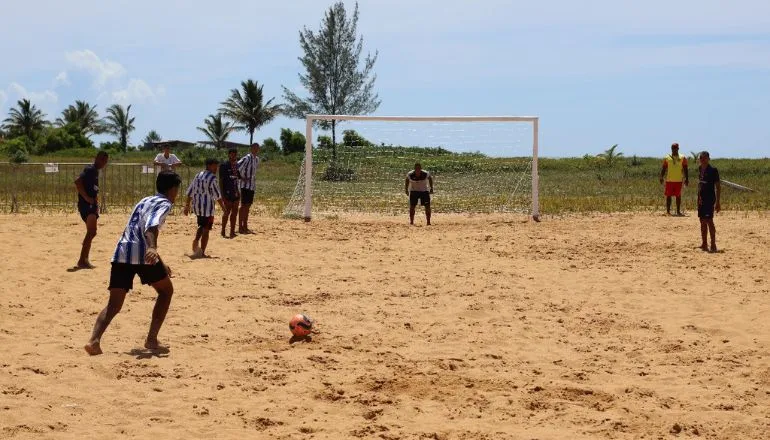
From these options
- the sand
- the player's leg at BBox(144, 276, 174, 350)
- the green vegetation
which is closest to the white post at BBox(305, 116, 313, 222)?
the green vegetation

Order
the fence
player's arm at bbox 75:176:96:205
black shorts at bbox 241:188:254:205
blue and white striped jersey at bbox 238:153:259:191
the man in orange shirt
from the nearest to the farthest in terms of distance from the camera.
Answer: player's arm at bbox 75:176:96:205
black shorts at bbox 241:188:254:205
blue and white striped jersey at bbox 238:153:259:191
the man in orange shirt
the fence

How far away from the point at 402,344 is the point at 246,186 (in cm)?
945

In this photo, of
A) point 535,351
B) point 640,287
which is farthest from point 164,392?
point 640,287

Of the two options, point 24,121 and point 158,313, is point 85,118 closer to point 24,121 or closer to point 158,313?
point 24,121

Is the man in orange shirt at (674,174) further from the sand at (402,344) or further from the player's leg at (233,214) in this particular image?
the player's leg at (233,214)

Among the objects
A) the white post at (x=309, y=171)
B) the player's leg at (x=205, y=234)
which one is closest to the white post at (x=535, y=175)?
the white post at (x=309, y=171)

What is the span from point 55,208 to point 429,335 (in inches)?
602

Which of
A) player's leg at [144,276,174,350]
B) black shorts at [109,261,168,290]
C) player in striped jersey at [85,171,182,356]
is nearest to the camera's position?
player in striped jersey at [85,171,182,356]

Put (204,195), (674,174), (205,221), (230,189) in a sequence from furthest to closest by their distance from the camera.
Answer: (674,174)
(230,189)
(205,221)
(204,195)

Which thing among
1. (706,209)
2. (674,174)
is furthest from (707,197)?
(674,174)

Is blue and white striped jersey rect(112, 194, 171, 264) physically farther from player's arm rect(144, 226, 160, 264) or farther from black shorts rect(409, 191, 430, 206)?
black shorts rect(409, 191, 430, 206)

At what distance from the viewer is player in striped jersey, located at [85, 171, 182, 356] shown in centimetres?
842

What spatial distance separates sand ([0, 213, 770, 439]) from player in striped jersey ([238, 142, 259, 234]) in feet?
5.02

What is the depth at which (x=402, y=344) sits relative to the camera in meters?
9.60
